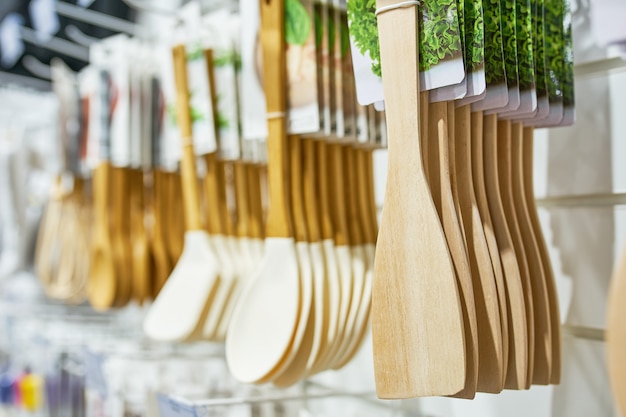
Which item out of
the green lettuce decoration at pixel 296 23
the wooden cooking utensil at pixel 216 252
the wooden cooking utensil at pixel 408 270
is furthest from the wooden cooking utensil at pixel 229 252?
the wooden cooking utensil at pixel 408 270

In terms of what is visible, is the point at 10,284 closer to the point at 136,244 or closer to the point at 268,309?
the point at 136,244

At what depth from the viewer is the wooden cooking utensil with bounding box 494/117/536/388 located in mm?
630

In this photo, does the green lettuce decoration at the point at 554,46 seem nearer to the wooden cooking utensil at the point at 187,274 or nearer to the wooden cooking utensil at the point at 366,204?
the wooden cooking utensil at the point at 366,204

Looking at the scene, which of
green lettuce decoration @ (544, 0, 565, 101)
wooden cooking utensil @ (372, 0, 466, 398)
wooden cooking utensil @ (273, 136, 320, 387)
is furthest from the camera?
wooden cooking utensil @ (273, 136, 320, 387)

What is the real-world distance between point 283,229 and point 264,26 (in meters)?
0.25

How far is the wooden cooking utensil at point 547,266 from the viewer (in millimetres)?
654

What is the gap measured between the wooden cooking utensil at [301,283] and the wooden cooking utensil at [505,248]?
0.25 m

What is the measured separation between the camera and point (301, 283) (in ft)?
2.65

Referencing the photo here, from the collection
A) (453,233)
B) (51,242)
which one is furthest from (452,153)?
(51,242)

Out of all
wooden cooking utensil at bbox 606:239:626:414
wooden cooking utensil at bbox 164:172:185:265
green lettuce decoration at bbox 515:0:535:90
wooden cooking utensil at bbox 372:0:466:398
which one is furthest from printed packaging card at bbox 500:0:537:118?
wooden cooking utensil at bbox 164:172:185:265

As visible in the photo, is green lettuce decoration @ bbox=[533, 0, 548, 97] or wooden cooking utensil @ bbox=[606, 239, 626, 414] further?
green lettuce decoration @ bbox=[533, 0, 548, 97]

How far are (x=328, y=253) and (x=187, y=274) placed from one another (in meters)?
0.27

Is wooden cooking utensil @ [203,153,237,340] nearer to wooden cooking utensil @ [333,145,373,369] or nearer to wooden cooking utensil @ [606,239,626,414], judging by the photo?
wooden cooking utensil @ [333,145,373,369]

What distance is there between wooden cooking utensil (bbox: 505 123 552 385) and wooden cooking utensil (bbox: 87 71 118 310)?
0.78 meters
